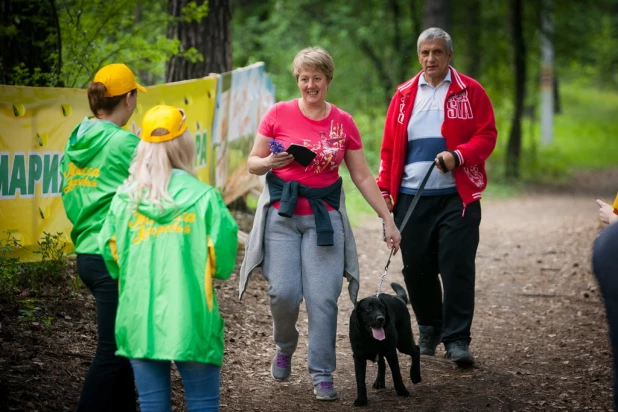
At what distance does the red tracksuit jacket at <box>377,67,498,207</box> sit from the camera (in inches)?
229

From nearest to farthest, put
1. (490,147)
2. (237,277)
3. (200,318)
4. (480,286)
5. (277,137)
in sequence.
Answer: (200,318), (277,137), (490,147), (237,277), (480,286)

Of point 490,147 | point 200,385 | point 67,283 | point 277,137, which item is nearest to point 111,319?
point 200,385

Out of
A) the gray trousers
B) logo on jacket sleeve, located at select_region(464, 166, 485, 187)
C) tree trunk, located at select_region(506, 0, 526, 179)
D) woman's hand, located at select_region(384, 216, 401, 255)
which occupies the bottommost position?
the gray trousers

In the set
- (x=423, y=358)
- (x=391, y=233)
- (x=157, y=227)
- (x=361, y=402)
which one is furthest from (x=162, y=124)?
(x=423, y=358)

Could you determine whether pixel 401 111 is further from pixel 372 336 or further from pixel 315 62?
pixel 372 336

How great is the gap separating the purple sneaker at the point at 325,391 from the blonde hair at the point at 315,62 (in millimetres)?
1938

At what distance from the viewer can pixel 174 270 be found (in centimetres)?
352

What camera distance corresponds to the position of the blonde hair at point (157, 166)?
3549 millimetres

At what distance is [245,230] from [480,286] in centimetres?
273

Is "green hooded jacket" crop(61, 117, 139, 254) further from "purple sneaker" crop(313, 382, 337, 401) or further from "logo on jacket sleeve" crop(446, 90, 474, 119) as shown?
"logo on jacket sleeve" crop(446, 90, 474, 119)

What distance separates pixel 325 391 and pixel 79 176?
2.10 metres

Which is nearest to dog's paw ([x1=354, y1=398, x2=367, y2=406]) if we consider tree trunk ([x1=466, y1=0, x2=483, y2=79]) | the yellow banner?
the yellow banner

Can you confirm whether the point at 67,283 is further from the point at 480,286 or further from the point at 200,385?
the point at 480,286

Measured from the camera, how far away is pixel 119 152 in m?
4.02
